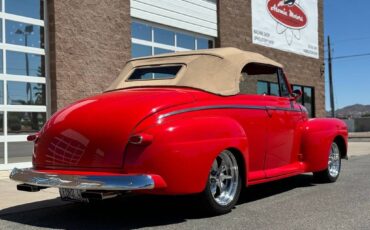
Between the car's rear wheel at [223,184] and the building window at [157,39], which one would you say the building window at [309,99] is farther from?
the car's rear wheel at [223,184]

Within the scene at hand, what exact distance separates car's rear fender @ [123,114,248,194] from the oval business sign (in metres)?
15.1

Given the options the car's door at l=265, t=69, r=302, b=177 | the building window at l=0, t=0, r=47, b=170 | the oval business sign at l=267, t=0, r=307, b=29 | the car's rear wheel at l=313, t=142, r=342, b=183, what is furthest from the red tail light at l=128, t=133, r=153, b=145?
the oval business sign at l=267, t=0, r=307, b=29

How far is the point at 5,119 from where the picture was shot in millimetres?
10867

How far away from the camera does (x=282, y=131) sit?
23.5ft

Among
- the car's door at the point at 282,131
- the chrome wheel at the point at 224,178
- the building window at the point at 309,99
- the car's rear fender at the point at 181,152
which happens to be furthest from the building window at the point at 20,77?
the building window at the point at 309,99

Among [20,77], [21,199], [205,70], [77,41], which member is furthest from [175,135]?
[77,41]

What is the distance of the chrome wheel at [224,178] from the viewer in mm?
A: 5891

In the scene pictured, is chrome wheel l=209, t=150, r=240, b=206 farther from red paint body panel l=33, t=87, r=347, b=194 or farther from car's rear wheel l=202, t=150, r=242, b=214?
red paint body panel l=33, t=87, r=347, b=194

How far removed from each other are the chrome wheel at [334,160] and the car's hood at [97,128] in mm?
3775

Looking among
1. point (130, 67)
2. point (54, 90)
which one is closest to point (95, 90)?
point (54, 90)

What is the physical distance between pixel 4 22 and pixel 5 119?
204cm

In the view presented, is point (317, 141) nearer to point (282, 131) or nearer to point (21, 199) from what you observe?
point (282, 131)

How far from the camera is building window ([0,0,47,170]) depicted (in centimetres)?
1091

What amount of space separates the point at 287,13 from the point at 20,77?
41.9 feet
